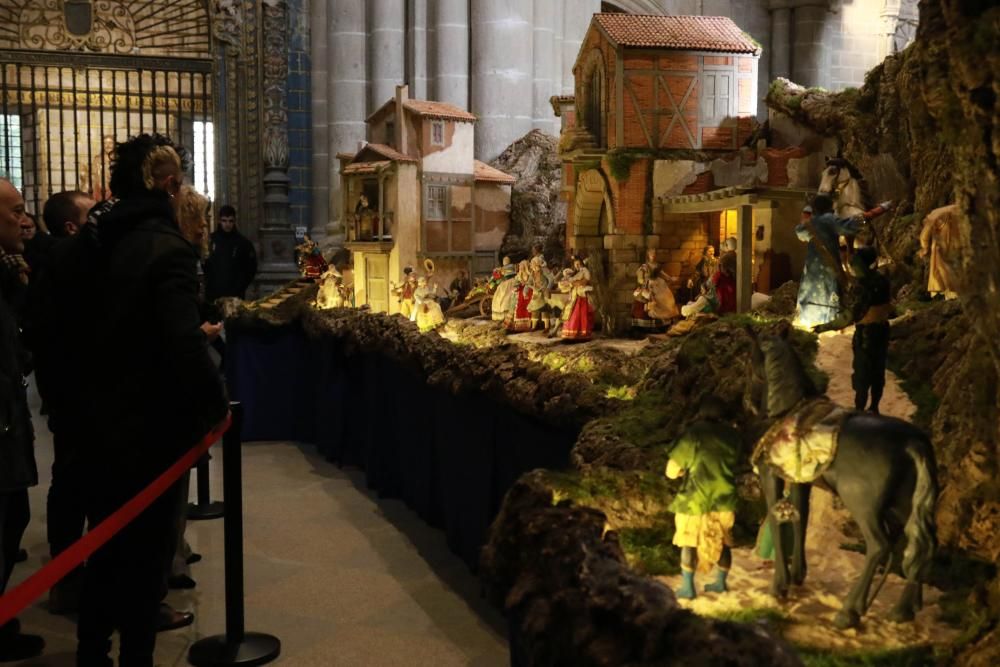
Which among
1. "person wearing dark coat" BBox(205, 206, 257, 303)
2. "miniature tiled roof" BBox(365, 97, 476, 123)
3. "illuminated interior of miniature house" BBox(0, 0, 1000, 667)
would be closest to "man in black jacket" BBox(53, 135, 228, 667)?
"illuminated interior of miniature house" BBox(0, 0, 1000, 667)

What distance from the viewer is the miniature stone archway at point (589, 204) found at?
1018cm

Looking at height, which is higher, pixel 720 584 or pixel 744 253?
pixel 744 253

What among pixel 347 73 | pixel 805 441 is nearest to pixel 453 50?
pixel 347 73

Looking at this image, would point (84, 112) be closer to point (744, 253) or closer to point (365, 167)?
point (365, 167)

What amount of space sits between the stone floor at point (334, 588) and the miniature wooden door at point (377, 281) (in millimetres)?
2533

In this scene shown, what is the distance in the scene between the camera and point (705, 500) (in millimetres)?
3566

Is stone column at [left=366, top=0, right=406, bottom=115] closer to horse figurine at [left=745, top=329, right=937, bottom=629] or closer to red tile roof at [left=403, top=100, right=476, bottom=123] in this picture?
red tile roof at [left=403, top=100, right=476, bottom=123]

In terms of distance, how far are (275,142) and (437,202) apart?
6.64 metres

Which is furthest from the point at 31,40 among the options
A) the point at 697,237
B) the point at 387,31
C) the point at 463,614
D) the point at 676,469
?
the point at 676,469

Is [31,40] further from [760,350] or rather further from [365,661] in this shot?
[760,350]

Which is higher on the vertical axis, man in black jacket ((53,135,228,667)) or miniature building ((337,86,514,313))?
miniature building ((337,86,514,313))

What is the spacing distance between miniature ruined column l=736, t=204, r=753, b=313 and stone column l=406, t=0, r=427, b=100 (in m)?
9.09

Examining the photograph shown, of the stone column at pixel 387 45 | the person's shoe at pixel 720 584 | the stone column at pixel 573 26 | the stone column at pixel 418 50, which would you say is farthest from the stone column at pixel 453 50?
the person's shoe at pixel 720 584

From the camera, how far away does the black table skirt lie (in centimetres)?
712
